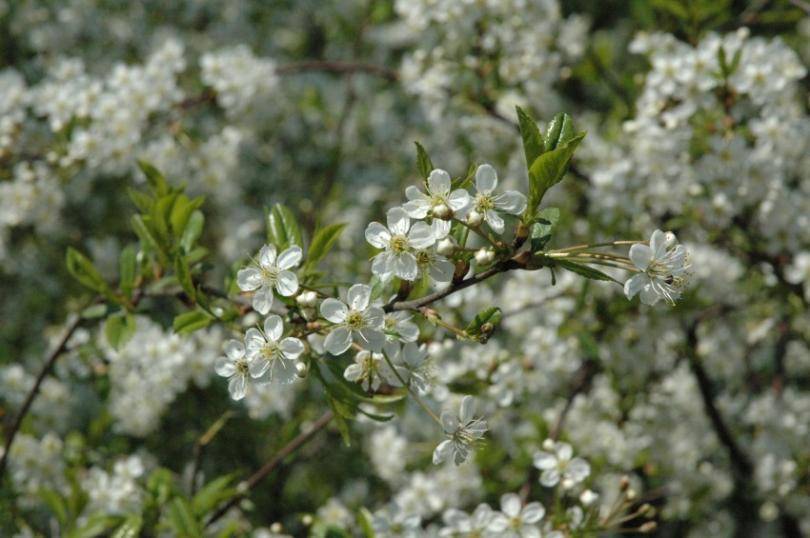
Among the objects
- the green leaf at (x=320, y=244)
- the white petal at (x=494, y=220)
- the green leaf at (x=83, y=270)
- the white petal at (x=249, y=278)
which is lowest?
the green leaf at (x=83, y=270)

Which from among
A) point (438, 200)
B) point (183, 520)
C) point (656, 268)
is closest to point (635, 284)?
point (656, 268)

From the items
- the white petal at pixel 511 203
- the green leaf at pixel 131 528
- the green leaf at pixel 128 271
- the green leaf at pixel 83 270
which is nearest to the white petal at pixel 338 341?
the white petal at pixel 511 203

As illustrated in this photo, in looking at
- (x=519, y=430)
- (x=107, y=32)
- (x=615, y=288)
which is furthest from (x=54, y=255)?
(x=615, y=288)

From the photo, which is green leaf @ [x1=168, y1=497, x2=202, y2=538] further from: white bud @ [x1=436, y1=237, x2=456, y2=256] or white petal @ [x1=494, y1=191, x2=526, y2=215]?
white petal @ [x1=494, y1=191, x2=526, y2=215]

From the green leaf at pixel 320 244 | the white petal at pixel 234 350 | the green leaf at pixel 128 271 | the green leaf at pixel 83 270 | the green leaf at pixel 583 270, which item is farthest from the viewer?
the green leaf at pixel 83 270

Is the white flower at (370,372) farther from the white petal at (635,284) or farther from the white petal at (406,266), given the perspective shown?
the white petal at (635,284)

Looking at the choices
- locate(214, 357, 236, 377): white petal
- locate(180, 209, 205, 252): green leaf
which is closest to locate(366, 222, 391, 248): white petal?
locate(214, 357, 236, 377): white petal

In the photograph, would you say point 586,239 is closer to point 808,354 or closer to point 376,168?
point 808,354
